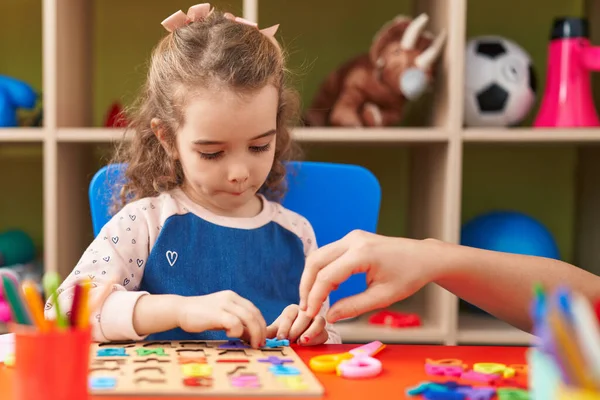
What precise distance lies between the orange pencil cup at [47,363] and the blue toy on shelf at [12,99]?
1363 millimetres

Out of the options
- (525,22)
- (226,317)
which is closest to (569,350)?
(226,317)

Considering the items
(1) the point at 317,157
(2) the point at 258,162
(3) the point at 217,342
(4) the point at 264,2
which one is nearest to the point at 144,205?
(2) the point at 258,162

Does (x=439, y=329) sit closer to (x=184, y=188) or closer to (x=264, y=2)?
(x=184, y=188)

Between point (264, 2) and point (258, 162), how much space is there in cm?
122

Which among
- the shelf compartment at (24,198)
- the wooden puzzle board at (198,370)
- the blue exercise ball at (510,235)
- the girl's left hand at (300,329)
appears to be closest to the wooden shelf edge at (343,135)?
the blue exercise ball at (510,235)

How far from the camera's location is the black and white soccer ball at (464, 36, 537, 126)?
1730 mm

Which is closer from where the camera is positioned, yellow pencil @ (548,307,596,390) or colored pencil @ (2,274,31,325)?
yellow pencil @ (548,307,596,390)

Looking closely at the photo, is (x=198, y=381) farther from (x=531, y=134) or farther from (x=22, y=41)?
(x=22, y=41)

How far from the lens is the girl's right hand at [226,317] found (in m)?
0.72

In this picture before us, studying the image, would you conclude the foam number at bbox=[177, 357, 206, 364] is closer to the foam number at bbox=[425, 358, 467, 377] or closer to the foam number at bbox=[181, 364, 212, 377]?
the foam number at bbox=[181, 364, 212, 377]

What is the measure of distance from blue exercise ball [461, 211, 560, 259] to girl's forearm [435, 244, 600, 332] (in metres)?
0.95

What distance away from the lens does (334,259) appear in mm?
702

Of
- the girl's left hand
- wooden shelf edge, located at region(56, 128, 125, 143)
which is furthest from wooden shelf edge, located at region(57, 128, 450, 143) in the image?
the girl's left hand

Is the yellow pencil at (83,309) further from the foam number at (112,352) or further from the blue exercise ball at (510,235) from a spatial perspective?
the blue exercise ball at (510,235)
